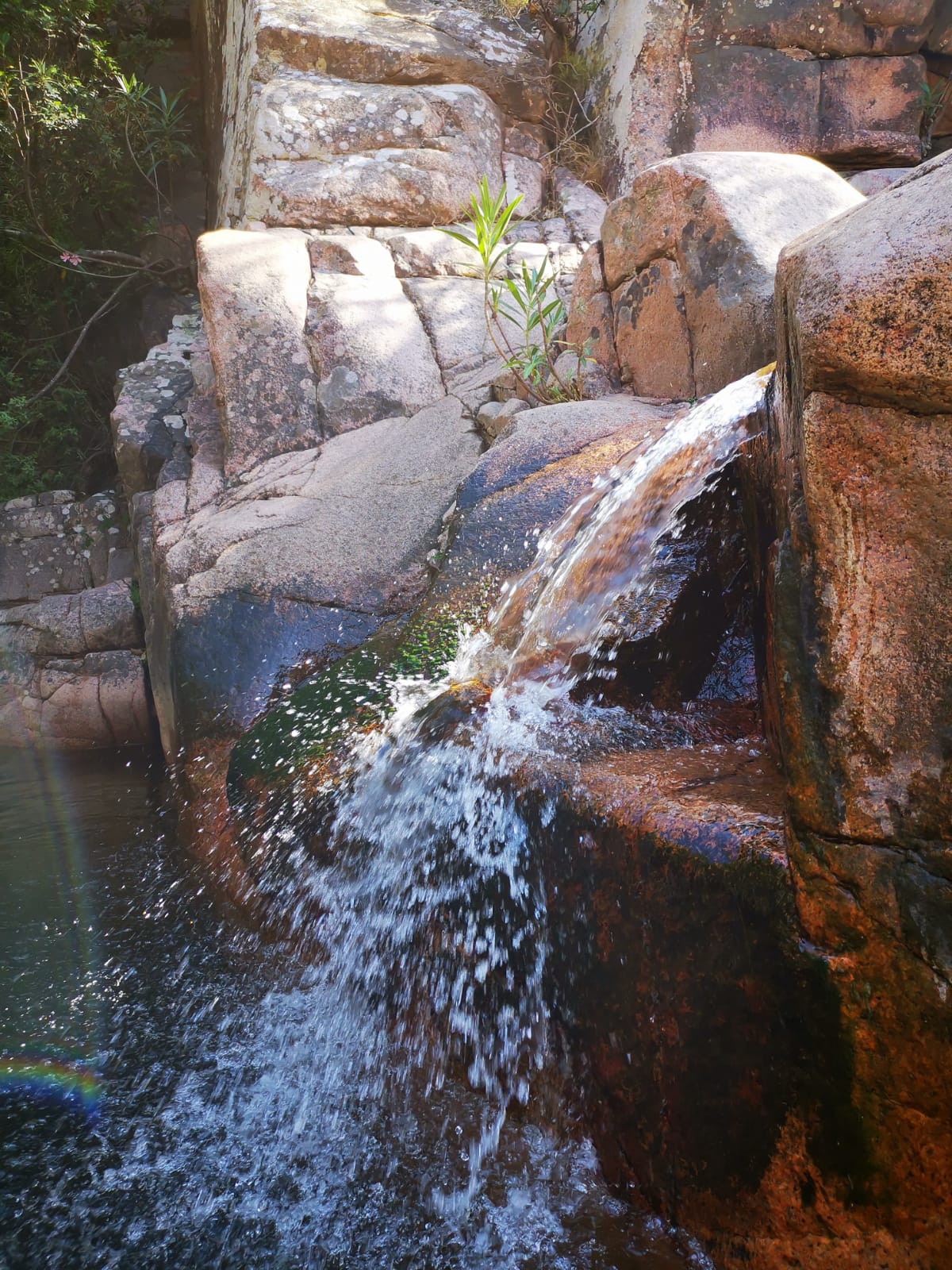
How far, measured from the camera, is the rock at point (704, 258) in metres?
3.56

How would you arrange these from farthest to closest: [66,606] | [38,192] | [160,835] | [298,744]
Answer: [38,192] → [66,606] → [160,835] → [298,744]

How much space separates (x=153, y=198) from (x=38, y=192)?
1.15 m

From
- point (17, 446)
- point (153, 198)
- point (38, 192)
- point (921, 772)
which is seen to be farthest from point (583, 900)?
point (153, 198)

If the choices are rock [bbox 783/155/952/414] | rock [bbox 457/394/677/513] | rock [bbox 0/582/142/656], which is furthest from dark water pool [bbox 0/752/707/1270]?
rock [bbox 0/582/142/656]

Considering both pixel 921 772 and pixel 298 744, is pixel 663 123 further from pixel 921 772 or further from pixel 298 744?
pixel 921 772

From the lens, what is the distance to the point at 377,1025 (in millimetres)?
2232

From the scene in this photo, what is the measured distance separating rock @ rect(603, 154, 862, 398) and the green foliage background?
5438 millimetres

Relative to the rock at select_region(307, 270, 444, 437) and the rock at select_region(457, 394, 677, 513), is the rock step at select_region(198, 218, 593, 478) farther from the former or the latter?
the rock at select_region(457, 394, 677, 513)

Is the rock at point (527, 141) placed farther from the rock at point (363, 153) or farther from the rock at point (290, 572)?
the rock at point (290, 572)

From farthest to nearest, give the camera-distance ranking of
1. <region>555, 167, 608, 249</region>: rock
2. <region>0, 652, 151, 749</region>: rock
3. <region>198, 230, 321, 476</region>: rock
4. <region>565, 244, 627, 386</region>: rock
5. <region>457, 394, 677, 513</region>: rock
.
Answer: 1. <region>555, 167, 608, 249</region>: rock
2. <region>0, 652, 151, 749</region>: rock
3. <region>198, 230, 321, 476</region>: rock
4. <region>565, 244, 627, 386</region>: rock
5. <region>457, 394, 677, 513</region>: rock

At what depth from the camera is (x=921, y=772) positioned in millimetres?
1358

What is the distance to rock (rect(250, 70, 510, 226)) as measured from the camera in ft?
19.2

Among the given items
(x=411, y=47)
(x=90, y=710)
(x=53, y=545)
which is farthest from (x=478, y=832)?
(x=411, y=47)

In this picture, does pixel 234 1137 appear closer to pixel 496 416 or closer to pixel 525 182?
pixel 496 416
